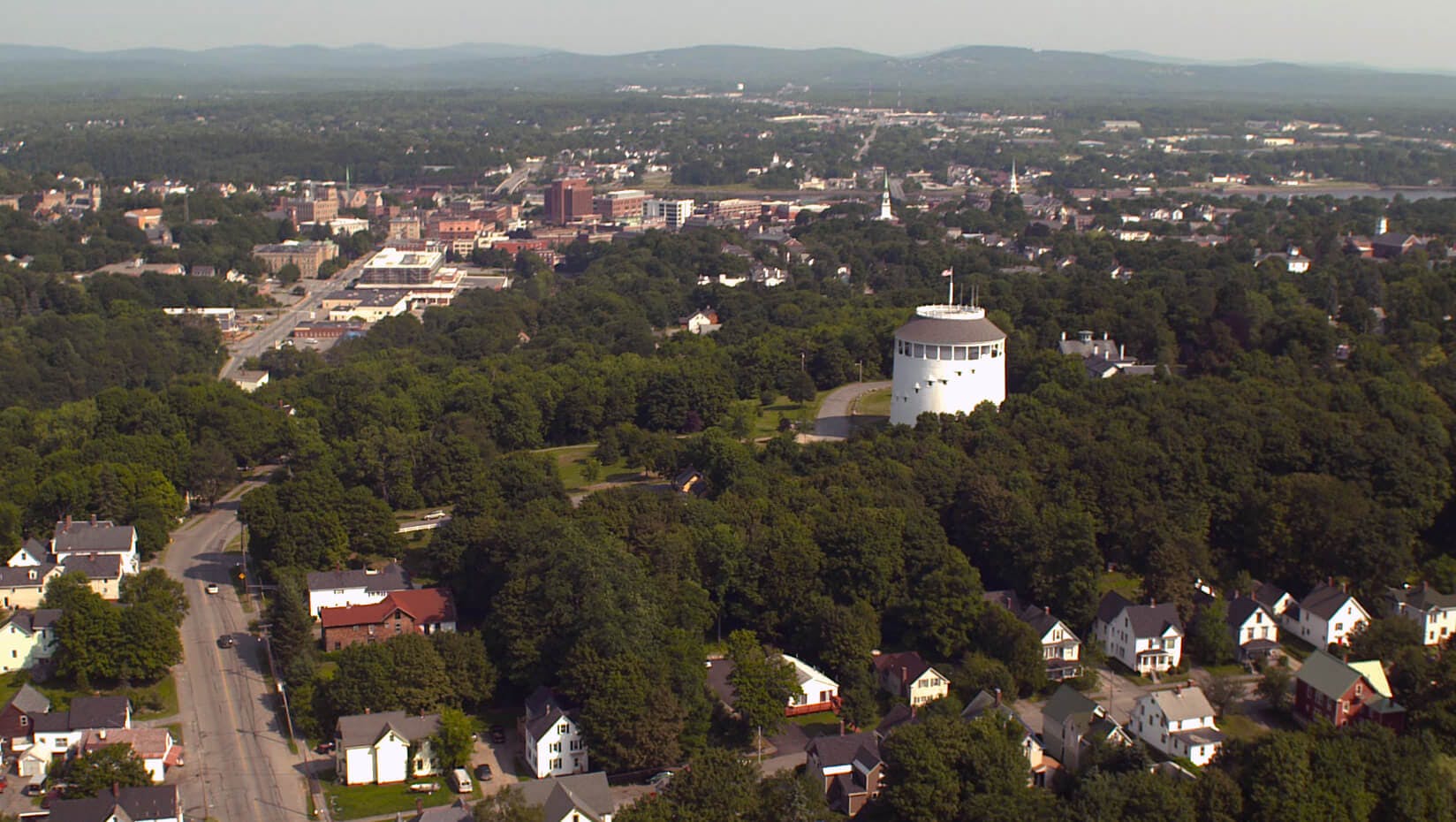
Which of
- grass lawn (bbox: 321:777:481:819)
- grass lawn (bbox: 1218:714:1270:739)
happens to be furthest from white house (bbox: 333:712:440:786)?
grass lawn (bbox: 1218:714:1270:739)

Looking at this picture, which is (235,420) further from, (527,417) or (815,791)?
(815,791)

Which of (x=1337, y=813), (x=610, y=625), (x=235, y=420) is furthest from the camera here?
(x=235, y=420)

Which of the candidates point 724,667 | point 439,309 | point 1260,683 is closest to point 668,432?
point 724,667

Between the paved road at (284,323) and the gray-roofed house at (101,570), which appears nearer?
the gray-roofed house at (101,570)

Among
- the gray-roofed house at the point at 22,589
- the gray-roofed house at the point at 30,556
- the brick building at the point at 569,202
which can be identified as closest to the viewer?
the gray-roofed house at the point at 22,589

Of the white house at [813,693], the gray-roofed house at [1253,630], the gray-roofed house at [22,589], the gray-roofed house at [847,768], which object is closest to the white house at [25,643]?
the gray-roofed house at [22,589]

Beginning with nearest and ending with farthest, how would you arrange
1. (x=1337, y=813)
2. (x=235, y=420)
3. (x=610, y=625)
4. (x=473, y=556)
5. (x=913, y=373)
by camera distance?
(x=1337, y=813)
(x=610, y=625)
(x=473, y=556)
(x=913, y=373)
(x=235, y=420)

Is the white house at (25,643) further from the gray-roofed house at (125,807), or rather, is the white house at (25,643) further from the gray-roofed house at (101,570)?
the gray-roofed house at (125,807)
